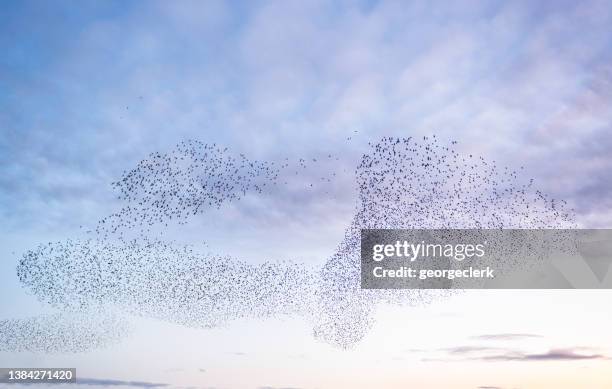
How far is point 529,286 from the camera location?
43.1 metres

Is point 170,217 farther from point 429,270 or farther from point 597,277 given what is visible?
point 597,277

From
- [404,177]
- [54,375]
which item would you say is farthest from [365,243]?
[54,375]

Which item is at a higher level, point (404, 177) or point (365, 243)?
point (404, 177)

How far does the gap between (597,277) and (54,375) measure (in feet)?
104

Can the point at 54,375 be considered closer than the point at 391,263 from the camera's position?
Yes

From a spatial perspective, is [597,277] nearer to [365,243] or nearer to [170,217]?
[365,243]

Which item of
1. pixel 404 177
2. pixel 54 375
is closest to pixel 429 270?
pixel 404 177

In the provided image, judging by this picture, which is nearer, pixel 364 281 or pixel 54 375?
pixel 54 375

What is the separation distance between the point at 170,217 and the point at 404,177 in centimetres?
1446

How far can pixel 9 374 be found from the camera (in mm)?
41812

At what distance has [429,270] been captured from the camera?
4388 centimetres

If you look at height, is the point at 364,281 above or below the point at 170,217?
below

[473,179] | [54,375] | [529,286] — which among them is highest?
[473,179]

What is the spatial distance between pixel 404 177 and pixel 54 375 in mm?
23274
